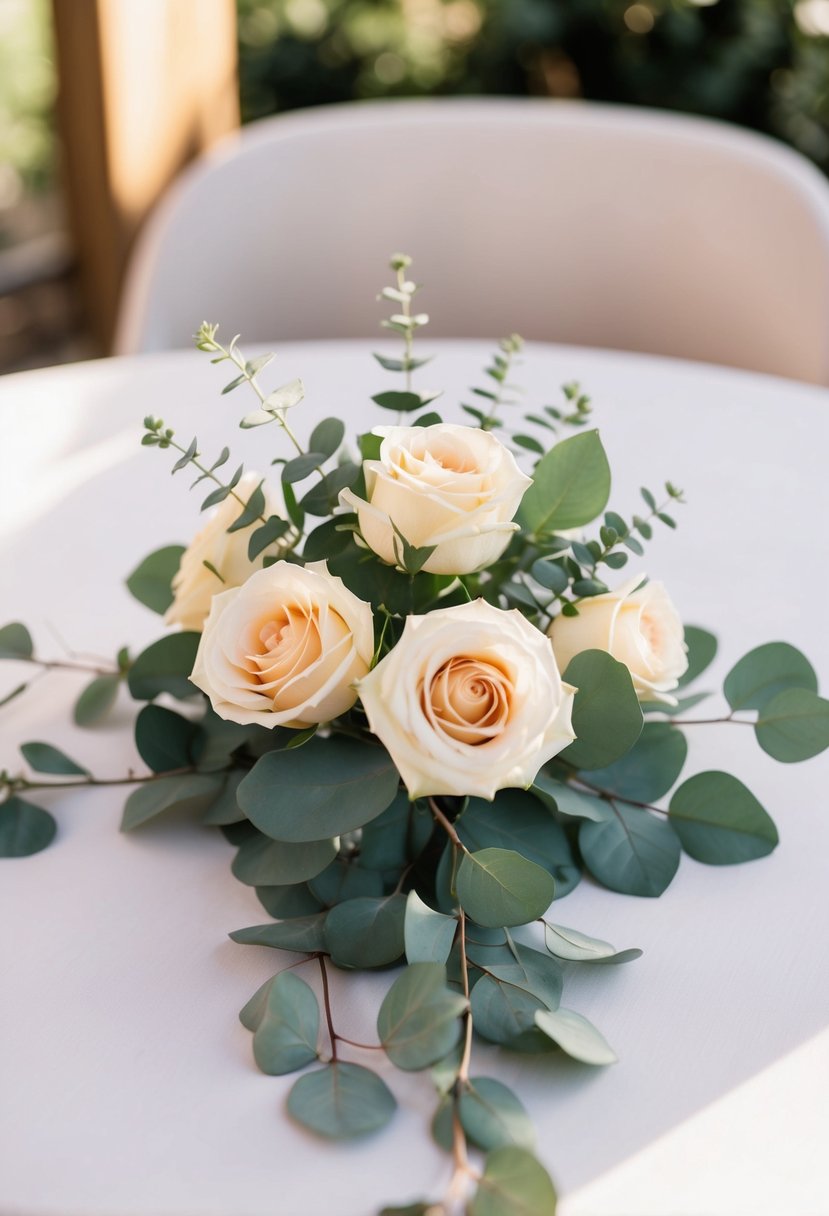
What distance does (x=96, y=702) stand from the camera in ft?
2.42

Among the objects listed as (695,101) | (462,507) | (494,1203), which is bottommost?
(695,101)

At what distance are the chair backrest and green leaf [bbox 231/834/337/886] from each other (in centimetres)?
93

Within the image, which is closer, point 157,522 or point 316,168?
point 157,522

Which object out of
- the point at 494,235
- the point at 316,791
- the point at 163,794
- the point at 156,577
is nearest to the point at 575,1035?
the point at 316,791

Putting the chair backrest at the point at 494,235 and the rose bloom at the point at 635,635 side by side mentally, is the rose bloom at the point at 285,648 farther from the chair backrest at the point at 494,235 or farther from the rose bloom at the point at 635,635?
the chair backrest at the point at 494,235

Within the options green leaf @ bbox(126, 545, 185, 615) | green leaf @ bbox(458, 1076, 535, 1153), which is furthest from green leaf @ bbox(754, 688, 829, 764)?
green leaf @ bbox(126, 545, 185, 615)

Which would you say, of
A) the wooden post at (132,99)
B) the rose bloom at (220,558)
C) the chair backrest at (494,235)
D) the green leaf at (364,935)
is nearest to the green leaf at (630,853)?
the green leaf at (364,935)

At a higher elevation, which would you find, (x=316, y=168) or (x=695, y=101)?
(x=316, y=168)

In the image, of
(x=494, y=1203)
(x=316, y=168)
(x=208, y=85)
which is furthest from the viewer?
(x=208, y=85)

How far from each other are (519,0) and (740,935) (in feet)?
8.20

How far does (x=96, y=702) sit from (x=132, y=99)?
161 cm

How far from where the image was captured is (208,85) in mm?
2143

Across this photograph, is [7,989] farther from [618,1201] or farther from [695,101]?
[695,101]

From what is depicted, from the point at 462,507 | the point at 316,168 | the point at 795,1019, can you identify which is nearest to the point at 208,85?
the point at 316,168
